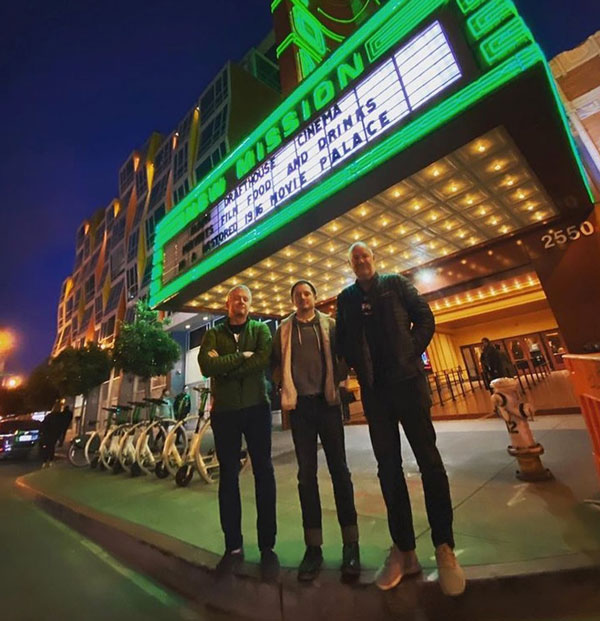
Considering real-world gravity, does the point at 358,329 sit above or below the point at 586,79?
A: below

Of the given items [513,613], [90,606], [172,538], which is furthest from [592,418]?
[90,606]

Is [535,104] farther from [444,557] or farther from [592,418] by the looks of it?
[444,557]

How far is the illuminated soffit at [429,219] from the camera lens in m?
6.28

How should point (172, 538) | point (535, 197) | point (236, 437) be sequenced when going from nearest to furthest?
1. point (236, 437)
2. point (172, 538)
3. point (535, 197)

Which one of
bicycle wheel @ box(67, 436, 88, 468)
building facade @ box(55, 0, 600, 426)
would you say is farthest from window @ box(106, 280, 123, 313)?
bicycle wheel @ box(67, 436, 88, 468)

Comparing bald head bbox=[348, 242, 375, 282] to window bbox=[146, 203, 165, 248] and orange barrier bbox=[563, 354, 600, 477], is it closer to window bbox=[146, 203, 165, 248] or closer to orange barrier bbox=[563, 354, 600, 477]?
orange barrier bbox=[563, 354, 600, 477]

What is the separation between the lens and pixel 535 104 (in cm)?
454

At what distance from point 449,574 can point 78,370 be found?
66.5 feet

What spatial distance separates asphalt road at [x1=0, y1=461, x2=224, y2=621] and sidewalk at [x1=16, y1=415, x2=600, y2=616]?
1.32 ft

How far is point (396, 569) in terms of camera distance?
1.79 meters

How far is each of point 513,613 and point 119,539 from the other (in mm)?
3614

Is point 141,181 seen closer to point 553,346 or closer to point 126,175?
point 126,175

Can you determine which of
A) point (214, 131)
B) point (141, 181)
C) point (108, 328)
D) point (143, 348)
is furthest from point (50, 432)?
point (141, 181)

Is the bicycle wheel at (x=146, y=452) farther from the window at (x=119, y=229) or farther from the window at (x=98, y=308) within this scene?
the window at (x=119, y=229)
